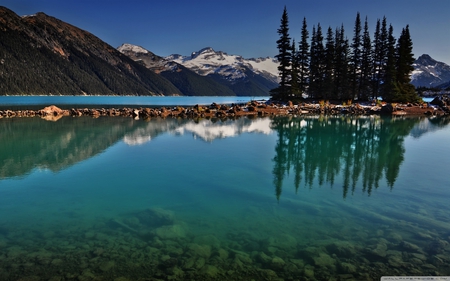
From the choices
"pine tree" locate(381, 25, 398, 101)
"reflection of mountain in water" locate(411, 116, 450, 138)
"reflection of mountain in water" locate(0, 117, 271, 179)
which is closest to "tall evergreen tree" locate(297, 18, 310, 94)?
"pine tree" locate(381, 25, 398, 101)

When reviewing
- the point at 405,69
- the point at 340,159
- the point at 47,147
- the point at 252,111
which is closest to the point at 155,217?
the point at 340,159

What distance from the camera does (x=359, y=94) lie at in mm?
73562

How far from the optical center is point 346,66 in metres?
68.4

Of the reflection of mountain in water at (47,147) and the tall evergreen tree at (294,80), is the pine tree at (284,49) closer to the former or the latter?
the tall evergreen tree at (294,80)

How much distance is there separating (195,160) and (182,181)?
444 cm

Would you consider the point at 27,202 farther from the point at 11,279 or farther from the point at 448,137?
the point at 448,137

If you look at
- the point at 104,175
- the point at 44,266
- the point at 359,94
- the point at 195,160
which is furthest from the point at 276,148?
the point at 359,94

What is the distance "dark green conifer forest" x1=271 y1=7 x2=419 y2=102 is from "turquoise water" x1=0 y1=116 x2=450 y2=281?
172ft

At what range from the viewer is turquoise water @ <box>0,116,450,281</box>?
6.42 m

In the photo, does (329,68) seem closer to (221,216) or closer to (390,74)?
(390,74)

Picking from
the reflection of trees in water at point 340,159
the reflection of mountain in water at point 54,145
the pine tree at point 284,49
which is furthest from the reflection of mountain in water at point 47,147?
the pine tree at point 284,49

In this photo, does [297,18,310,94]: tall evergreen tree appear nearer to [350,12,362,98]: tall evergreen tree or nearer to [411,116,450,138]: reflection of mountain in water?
[350,12,362,98]: tall evergreen tree

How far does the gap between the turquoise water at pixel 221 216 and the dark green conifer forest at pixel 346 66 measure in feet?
172

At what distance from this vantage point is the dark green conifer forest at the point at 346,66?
6599 centimetres
